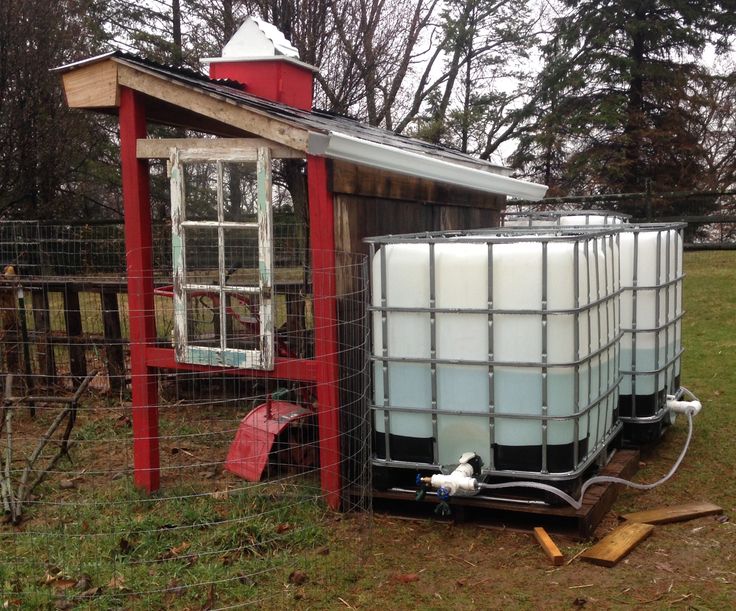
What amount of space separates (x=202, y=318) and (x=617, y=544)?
11.3 feet

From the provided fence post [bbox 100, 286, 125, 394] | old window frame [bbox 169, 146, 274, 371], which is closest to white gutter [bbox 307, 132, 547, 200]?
old window frame [bbox 169, 146, 274, 371]

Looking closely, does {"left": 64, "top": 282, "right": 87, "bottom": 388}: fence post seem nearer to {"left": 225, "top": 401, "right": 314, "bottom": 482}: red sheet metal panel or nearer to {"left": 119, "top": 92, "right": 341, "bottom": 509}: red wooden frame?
{"left": 119, "top": 92, "right": 341, "bottom": 509}: red wooden frame

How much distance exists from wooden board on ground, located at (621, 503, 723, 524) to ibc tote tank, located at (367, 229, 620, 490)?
51 cm

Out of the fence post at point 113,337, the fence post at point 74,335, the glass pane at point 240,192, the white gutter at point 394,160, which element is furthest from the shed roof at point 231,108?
the fence post at point 74,335

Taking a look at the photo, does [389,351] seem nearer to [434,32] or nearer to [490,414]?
[490,414]

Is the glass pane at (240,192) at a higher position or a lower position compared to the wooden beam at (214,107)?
lower

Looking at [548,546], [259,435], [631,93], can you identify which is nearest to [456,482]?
[548,546]

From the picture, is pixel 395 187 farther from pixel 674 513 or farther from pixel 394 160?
pixel 674 513

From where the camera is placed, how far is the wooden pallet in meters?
4.87

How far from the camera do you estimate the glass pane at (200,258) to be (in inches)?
225

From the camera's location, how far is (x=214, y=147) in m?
5.50

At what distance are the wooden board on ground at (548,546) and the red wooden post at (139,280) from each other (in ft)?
9.02

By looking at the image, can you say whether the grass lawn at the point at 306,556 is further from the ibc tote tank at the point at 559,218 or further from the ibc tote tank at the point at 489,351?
the ibc tote tank at the point at 559,218

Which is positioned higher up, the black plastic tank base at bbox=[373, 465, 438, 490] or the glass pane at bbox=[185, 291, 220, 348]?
the glass pane at bbox=[185, 291, 220, 348]
